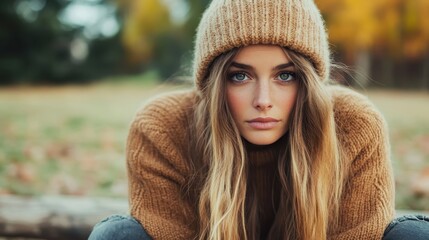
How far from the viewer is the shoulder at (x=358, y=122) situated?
85.1 inches

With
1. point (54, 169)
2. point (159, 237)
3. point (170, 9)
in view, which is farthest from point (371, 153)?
point (170, 9)

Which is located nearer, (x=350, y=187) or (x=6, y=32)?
(x=350, y=187)

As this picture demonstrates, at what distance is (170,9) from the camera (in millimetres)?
20688

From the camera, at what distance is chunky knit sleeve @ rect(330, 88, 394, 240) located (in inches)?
82.9

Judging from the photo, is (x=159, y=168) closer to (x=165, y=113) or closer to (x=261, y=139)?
(x=165, y=113)

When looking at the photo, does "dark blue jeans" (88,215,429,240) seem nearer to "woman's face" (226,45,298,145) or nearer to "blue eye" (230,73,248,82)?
"woman's face" (226,45,298,145)

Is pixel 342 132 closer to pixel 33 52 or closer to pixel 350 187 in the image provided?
pixel 350 187

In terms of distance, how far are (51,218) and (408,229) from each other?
5.16 feet

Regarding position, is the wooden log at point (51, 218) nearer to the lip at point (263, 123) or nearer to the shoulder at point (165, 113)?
the shoulder at point (165, 113)

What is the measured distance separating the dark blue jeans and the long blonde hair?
24 centimetres

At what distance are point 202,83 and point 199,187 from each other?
43 cm

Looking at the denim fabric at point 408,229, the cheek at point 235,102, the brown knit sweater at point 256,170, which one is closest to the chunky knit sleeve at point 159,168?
the brown knit sweater at point 256,170

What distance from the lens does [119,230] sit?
2.01 m

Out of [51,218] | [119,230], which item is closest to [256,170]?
[119,230]
